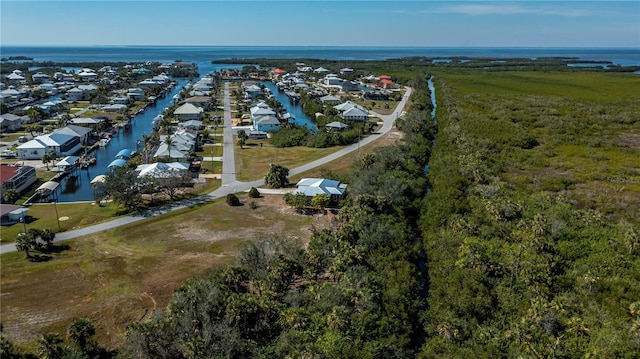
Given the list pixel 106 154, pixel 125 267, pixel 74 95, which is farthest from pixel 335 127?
pixel 74 95

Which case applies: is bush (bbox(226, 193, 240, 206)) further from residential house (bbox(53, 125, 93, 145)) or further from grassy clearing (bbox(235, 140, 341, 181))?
residential house (bbox(53, 125, 93, 145))

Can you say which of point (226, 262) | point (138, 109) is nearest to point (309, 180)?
point (226, 262)

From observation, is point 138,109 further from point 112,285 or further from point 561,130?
point 561,130

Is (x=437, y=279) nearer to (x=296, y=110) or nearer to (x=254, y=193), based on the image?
(x=254, y=193)

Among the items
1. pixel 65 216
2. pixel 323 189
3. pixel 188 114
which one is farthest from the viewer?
pixel 188 114

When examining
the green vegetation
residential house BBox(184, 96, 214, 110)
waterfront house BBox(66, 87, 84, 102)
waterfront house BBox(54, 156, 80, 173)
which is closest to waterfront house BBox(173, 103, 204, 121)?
residential house BBox(184, 96, 214, 110)

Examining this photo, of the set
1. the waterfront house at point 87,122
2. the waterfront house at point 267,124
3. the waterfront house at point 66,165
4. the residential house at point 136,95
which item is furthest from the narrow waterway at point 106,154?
the waterfront house at point 267,124
